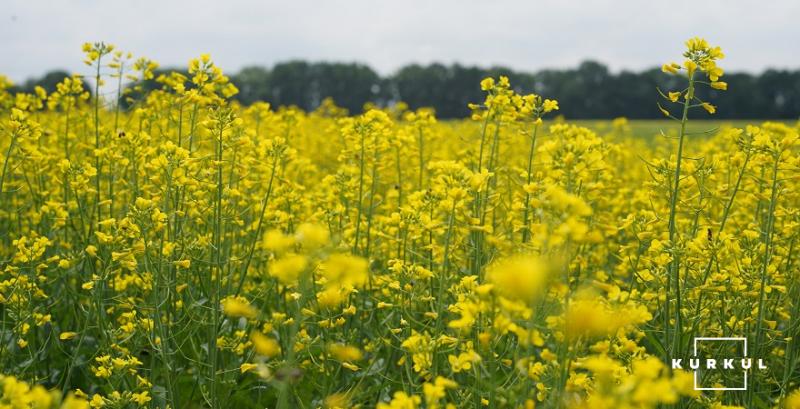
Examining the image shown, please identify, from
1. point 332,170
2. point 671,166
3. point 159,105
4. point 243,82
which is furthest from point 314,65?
point 671,166

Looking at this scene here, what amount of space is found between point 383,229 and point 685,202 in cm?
176

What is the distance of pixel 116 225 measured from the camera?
11.5ft

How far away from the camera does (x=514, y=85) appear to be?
47.4 meters

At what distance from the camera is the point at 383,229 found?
446 centimetres

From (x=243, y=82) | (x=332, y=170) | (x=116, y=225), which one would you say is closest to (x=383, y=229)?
(x=116, y=225)

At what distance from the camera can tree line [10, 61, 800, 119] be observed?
48.9m

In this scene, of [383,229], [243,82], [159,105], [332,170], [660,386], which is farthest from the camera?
[243,82]

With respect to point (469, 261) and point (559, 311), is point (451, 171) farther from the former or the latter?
point (469, 261)

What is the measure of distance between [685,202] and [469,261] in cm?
142

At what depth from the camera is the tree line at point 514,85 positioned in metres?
48.9

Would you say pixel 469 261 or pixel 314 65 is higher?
pixel 314 65

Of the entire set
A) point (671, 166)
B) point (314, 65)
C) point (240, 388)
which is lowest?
point (240, 388)

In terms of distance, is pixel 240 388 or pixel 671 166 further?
pixel 240 388

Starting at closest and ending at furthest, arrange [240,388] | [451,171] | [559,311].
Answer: [559,311], [451,171], [240,388]
